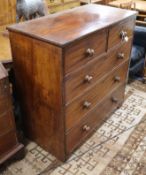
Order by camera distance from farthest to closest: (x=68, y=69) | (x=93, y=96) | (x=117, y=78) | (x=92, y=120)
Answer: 1. (x=117, y=78)
2. (x=92, y=120)
3. (x=93, y=96)
4. (x=68, y=69)

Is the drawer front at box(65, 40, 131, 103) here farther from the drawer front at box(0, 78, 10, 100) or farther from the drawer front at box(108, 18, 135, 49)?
the drawer front at box(0, 78, 10, 100)

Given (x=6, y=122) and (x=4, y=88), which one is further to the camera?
(x=6, y=122)

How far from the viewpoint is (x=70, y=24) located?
4.65 ft

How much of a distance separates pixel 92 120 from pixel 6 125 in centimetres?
68

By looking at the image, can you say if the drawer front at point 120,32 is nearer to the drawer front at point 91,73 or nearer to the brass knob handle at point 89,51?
the drawer front at point 91,73

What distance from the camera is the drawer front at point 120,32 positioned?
5.04 ft

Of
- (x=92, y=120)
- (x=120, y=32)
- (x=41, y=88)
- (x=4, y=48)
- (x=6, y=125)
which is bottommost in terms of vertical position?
(x=92, y=120)

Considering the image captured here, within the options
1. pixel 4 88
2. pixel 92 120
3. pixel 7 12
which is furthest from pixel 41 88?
pixel 7 12

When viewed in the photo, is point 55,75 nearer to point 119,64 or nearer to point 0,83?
point 0,83

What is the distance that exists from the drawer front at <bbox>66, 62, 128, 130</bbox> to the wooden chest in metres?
0.37

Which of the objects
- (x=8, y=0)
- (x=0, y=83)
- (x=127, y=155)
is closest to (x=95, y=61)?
(x=0, y=83)

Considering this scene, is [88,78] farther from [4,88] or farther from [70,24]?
[4,88]

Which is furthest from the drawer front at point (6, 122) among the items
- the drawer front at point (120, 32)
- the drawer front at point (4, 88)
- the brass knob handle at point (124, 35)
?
the brass knob handle at point (124, 35)

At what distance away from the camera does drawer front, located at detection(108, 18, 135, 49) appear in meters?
1.54
